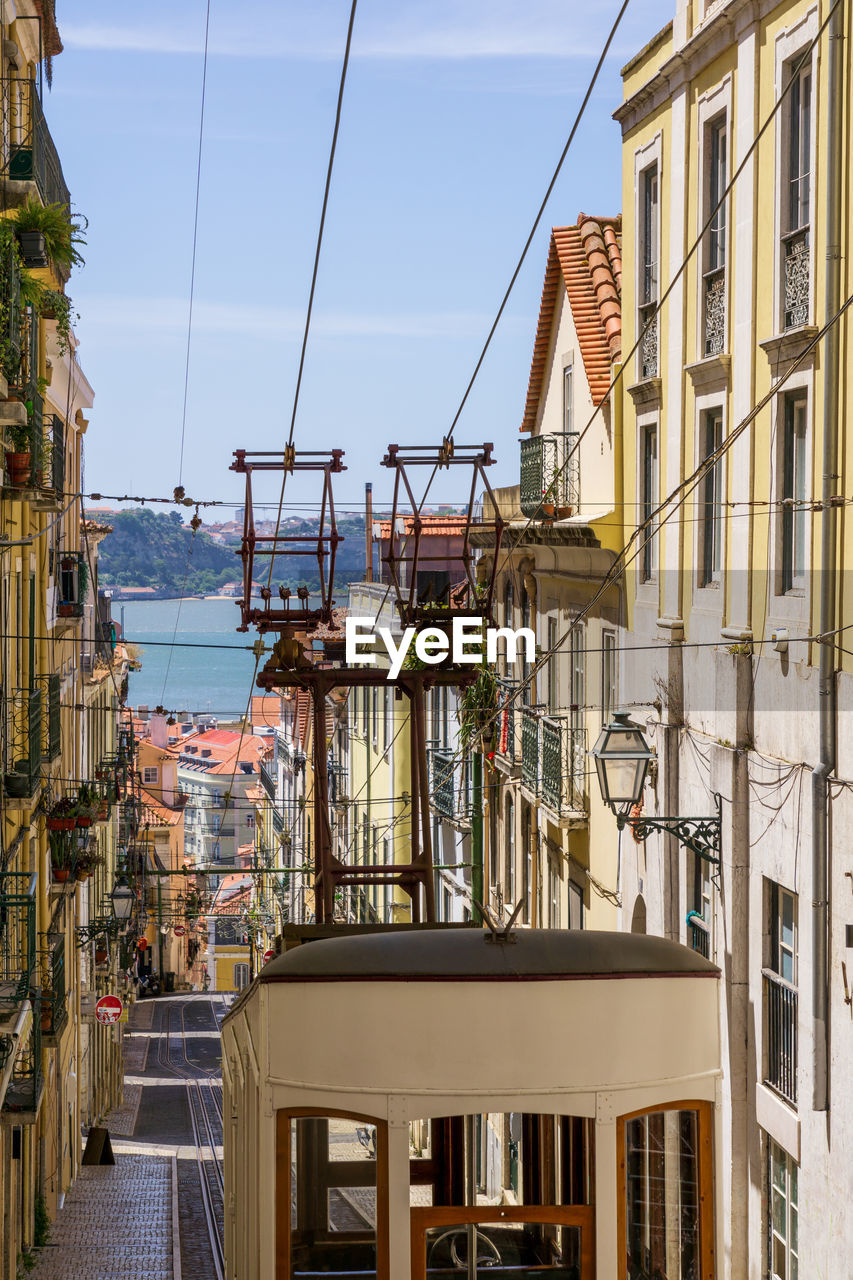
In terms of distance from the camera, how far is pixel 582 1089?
7.03 metres

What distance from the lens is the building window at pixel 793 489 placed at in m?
12.9

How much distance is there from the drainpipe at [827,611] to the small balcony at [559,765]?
7.96 m

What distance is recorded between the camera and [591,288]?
2147 centimetres

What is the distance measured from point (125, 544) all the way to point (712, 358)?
2642 inches

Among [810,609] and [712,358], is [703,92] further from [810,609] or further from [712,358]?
[810,609]

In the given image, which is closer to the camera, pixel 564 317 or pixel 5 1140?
pixel 5 1140

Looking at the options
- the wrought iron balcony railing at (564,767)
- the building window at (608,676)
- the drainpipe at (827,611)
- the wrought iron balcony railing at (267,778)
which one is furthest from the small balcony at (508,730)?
the wrought iron balcony railing at (267,778)

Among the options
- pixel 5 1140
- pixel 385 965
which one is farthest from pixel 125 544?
pixel 385 965

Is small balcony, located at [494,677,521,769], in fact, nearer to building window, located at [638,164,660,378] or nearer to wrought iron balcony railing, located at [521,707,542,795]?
wrought iron balcony railing, located at [521,707,542,795]

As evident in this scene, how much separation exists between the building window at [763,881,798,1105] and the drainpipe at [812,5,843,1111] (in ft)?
2.66

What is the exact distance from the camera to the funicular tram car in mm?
6988

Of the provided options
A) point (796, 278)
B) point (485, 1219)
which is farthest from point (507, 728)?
point (485, 1219)

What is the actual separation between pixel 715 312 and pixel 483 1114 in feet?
32.2

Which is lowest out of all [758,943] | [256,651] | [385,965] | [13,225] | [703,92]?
[758,943]
